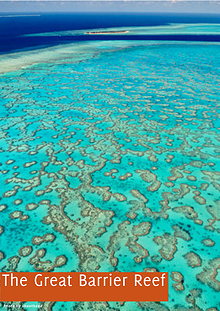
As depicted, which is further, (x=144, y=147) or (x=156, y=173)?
(x=144, y=147)

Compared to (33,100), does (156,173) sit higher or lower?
lower

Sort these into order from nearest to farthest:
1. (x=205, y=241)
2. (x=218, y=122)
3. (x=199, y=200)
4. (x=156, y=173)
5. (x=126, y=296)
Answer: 1. (x=126, y=296)
2. (x=205, y=241)
3. (x=199, y=200)
4. (x=156, y=173)
5. (x=218, y=122)

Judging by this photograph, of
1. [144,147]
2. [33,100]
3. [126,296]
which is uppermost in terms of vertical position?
[33,100]

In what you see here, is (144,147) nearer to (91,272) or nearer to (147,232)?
(147,232)

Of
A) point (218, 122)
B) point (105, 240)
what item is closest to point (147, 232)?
point (105, 240)

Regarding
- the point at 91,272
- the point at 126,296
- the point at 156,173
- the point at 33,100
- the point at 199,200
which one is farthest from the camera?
the point at 33,100

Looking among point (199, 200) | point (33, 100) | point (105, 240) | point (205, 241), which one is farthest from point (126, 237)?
point (33, 100)
